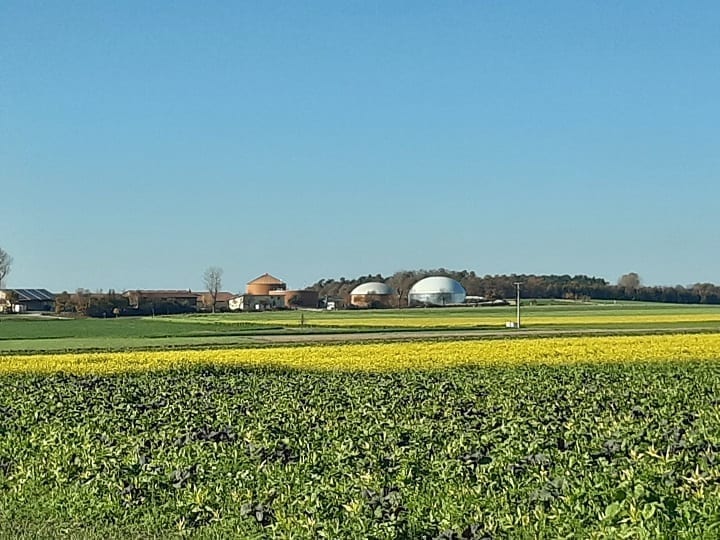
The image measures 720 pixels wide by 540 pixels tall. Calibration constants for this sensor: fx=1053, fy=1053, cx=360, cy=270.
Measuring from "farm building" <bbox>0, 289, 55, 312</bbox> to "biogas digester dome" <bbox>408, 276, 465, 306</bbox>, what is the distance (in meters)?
53.9

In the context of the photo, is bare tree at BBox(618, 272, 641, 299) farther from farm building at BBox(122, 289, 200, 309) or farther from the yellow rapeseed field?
the yellow rapeseed field

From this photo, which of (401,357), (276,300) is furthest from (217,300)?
(401,357)

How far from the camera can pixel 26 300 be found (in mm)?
165625

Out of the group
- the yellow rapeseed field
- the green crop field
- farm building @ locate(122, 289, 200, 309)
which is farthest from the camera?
farm building @ locate(122, 289, 200, 309)

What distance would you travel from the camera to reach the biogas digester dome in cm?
15788

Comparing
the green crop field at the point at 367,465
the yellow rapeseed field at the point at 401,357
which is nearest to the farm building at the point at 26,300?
the yellow rapeseed field at the point at 401,357

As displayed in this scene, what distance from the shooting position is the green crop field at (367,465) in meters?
9.05

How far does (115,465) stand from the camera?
515 inches

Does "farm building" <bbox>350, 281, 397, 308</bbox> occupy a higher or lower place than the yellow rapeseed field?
higher

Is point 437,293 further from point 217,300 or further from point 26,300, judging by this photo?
point 26,300

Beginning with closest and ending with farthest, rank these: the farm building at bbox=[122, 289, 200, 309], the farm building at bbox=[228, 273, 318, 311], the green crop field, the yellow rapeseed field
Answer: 1. the green crop field
2. the yellow rapeseed field
3. the farm building at bbox=[122, 289, 200, 309]
4. the farm building at bbox=[228, 273, 318, 311]

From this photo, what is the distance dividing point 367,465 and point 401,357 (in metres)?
24.3

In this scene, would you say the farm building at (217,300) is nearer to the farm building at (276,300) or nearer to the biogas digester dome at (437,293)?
the farm building at (276,300)

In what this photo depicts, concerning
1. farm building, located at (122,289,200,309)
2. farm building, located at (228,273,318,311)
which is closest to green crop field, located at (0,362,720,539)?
farm building, located at (122,289,200,309)
